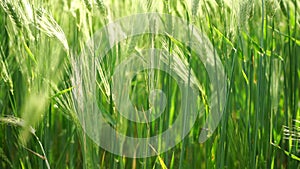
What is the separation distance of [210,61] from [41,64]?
0.35m

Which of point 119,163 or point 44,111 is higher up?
point 44,111

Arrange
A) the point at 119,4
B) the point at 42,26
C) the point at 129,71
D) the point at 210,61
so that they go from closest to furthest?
1. the point at 42,26
2. the point at 129,71
3. the point at 210,61
4. the point at 119,4

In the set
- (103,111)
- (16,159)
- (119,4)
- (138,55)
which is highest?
(119,4)

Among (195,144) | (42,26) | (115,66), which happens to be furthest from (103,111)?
(195,144)

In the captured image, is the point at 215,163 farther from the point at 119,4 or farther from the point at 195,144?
the point at 119,4

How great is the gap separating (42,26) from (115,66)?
0.52ft

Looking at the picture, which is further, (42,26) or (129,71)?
(129,71)

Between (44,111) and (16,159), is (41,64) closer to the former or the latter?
(44,111)

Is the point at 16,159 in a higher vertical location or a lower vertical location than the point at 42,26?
lower

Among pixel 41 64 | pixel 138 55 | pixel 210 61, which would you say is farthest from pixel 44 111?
pixel 210 61

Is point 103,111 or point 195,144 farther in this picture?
point 195,144

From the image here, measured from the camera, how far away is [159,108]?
103 centimetres

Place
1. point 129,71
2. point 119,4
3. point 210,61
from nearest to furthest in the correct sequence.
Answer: point 129,71, point 210,61, point 119,4

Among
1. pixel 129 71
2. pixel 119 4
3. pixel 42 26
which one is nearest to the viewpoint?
pixel 42 26
